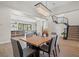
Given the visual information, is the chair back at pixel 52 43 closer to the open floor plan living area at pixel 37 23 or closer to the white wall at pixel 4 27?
the open floor plan living area at pixel 37 23

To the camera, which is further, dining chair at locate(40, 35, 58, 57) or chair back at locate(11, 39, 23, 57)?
dining chair at locate(40, 35, 58, 57)

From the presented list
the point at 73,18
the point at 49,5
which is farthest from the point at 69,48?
the point at 49,5

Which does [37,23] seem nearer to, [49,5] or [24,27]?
[24,27]

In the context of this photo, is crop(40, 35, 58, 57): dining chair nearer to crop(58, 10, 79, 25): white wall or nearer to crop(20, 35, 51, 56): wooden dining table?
crop(20, 35, 51, 56): wooden dining table

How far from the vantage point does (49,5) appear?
2.08 m

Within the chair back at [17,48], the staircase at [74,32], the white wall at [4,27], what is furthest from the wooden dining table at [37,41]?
the staircase at [74,32]

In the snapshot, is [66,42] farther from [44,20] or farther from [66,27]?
[44,20]

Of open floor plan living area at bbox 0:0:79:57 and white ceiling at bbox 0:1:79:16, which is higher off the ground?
white ceiling at bbox 0:1:79:16

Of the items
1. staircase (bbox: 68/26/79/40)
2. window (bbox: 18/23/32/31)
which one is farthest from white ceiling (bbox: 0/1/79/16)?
staircase (bbox: 68/26/79/40)

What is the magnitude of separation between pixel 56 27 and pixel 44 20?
0.98 feet

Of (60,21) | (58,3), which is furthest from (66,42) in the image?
(58,3)

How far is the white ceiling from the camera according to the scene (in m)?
1.89

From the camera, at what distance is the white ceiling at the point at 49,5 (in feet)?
6.19

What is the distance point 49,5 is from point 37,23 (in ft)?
1.63
